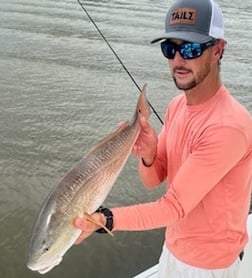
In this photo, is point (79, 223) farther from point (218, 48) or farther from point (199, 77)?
point (218, 48)

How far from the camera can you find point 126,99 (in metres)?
9.11

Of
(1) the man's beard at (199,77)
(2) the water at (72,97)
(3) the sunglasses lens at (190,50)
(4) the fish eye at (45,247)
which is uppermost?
(3) the sunglasses lens at (190,50)

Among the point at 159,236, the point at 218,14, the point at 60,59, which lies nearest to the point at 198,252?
the point at 218,14

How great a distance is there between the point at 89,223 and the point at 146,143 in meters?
0.57

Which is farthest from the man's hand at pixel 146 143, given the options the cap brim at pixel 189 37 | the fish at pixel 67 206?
the cap brim at pixel 189 37

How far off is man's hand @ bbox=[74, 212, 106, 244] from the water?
3123mm

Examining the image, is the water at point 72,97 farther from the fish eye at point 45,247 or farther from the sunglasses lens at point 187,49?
the sunglasses lens at point 187,49

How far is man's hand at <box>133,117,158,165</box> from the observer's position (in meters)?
2.19

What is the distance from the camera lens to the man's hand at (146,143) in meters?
2.19

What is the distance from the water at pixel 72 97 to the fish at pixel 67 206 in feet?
10.2

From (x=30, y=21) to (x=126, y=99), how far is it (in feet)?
18.7

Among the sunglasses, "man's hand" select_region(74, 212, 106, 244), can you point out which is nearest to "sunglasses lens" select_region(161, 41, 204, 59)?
the sunglasses

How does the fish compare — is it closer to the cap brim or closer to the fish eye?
the fish eye

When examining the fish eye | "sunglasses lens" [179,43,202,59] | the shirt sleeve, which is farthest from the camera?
"sunglasses lens" [179,43,202,59]
